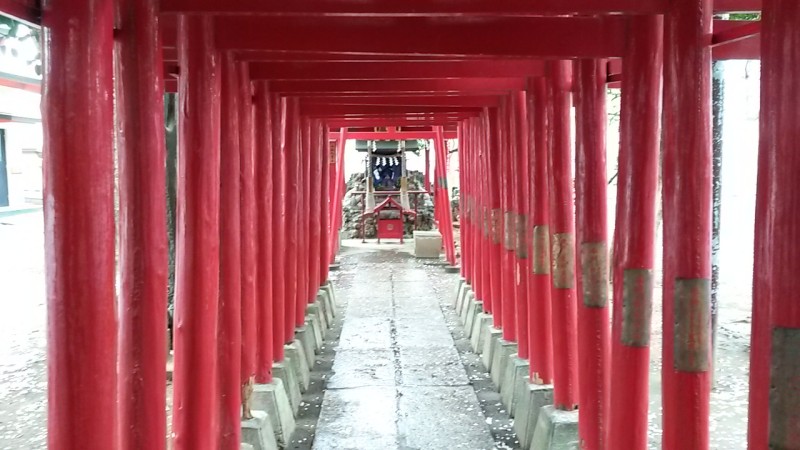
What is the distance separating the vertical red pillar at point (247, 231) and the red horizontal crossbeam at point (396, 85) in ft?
2.61

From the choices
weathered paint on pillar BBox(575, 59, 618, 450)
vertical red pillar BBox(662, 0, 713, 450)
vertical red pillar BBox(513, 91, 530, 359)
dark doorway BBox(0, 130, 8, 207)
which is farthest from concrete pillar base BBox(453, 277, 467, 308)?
dark doorway BBox(0, 130, 8, 207)

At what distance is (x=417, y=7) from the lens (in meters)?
2.76

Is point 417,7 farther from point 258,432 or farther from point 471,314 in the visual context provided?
point 471,314

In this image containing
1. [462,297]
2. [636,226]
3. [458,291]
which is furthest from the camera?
[458,291]

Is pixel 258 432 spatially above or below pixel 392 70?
below

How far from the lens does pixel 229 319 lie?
3814mm

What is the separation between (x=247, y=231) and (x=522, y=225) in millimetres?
2325

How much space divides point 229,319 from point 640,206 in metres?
2.14

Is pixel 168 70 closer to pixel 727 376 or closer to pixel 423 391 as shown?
pixel 423 391

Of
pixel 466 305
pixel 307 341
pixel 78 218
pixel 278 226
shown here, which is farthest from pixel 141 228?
pixel 466 305

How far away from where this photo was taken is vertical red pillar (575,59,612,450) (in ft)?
12.1

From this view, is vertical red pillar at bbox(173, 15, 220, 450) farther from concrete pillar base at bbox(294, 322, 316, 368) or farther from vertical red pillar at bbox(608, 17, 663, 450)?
concrete pillar base at bbox(294, 322, 316, 368)

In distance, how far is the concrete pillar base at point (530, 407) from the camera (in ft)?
16.1

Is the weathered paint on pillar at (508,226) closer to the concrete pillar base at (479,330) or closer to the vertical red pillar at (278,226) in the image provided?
the concrete pillar base at (479,330)
